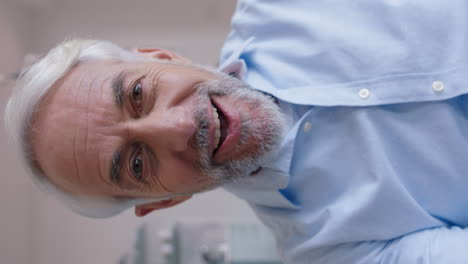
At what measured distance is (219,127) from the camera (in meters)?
0.73

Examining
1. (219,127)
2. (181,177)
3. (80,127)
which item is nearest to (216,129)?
(219,127)

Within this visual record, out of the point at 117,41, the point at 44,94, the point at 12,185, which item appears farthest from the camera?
the point at 117,41

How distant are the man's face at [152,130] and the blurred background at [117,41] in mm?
997

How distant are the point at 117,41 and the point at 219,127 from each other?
4.14ft

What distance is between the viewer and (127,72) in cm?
75

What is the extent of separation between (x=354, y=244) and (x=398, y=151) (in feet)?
0.71

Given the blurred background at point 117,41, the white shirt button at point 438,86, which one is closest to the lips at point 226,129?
the white shirt button at point 438,86

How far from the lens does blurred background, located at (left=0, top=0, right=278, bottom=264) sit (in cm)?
171

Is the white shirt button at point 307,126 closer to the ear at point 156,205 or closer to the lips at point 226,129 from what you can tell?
the lips at point 226,129

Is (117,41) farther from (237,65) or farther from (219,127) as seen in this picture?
(219,127)

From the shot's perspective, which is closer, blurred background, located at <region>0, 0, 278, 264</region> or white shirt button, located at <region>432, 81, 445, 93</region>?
white shirt button, located at <region>432, 81, 445, 93</region>

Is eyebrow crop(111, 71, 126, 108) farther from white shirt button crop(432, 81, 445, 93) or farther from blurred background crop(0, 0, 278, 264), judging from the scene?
blurred background crop(0, 0, 278, 264)

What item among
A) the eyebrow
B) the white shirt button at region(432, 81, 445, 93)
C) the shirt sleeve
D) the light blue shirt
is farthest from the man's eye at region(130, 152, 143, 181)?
the white shirt button at region(432, 81, 445, 93)

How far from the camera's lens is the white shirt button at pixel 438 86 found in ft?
2.12
